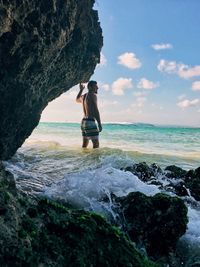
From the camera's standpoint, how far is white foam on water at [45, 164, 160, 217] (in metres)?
4.88

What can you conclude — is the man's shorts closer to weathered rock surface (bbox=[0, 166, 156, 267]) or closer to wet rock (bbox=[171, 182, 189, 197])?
wet rock (bbox=[171, 182, 189, 197])

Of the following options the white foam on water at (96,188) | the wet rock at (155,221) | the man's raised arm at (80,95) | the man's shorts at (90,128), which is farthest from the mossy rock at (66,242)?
the man's raised arm at (80,95)

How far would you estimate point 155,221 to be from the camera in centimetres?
386

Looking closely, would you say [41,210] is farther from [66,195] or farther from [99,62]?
[99,62]

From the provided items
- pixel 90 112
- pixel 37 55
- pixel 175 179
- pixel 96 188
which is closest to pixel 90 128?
pixel 90 112

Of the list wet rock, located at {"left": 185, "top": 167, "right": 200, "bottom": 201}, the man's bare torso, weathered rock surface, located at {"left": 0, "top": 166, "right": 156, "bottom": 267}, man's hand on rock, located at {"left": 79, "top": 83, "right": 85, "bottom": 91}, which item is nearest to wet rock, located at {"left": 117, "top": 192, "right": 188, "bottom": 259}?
weathered rock surface, located at {"left": 0, "top": 166, "right": 156, "bottom": 267}

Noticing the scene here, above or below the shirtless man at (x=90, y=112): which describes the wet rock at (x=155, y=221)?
below

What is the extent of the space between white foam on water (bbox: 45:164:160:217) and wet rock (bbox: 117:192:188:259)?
1.78ft

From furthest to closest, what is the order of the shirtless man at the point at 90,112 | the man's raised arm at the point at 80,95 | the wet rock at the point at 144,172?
the man's raised arm at the point at 80,95, the shirtless man at the point at 90,112, the wet rock at the point at 144,172

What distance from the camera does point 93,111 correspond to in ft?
41.2

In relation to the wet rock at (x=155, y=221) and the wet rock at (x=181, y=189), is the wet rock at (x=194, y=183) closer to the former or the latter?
the wet rock at (x=181, y=189)

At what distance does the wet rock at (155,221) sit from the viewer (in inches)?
145

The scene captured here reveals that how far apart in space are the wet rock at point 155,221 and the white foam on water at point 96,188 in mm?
541

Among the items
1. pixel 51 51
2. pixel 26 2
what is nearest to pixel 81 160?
pixel 51 51
